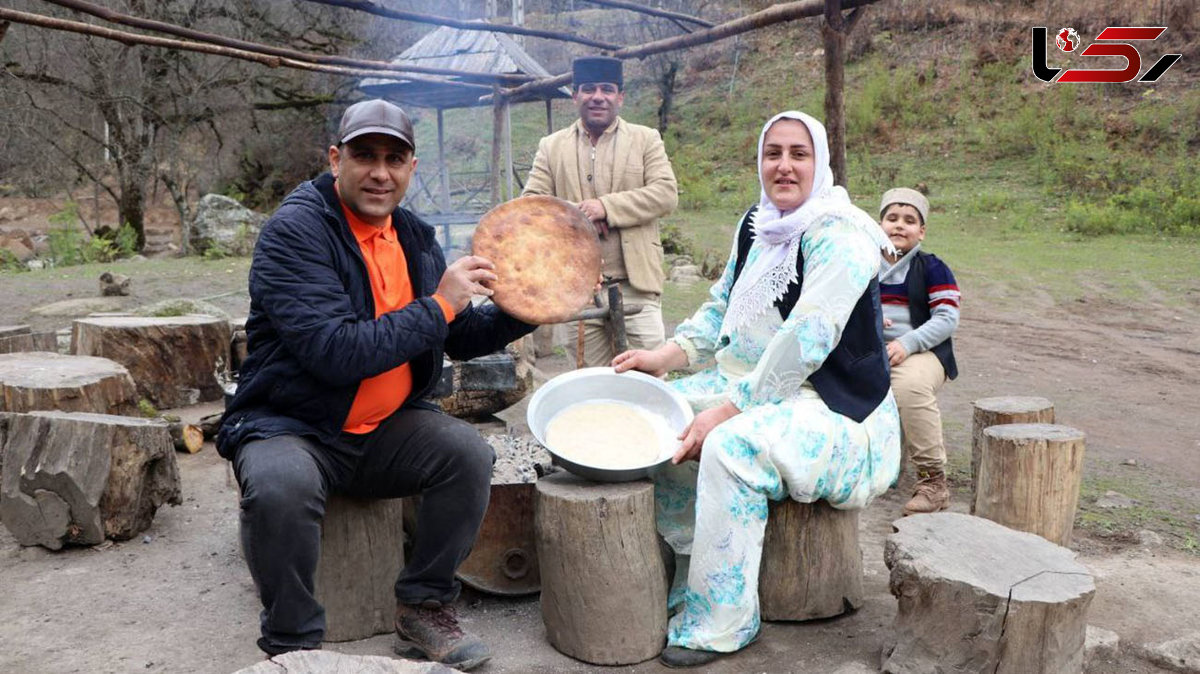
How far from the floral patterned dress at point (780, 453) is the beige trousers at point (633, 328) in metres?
1.63

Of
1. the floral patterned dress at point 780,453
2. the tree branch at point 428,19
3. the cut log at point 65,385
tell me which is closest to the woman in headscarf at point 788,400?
the floral patterned dress at point 780,453

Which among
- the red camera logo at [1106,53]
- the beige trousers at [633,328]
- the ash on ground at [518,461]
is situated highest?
the red camera logo at [1106,53]

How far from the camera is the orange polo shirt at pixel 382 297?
2.90 meters

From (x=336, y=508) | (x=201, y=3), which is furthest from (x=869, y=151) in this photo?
(x=336, y=508)

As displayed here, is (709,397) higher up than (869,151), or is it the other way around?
(869,151)

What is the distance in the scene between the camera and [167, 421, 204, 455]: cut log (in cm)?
532

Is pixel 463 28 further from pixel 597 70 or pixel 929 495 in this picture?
pixel 929 495

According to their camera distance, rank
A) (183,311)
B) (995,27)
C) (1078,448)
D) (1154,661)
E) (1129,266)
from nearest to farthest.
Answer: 1. (1154,661)
2. (1078,448)
3. (183,311)
4. (1129,266)
5. (995,27)

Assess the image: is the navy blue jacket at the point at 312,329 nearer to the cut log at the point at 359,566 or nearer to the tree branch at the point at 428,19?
the cut log at the point at 359,566

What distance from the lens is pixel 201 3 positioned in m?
16.0

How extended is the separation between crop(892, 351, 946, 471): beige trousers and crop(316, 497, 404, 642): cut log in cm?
224

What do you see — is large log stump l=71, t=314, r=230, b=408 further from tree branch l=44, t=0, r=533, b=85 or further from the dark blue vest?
the dark blue vest

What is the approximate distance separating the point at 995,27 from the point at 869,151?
16.1 ft

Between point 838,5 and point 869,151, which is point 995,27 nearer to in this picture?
point 869,151
